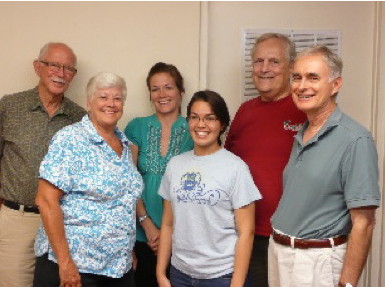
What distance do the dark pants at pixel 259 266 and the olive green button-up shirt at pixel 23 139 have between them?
1122mm

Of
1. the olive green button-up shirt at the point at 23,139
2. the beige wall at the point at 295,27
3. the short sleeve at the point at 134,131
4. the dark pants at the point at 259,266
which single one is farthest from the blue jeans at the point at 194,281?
the beige wall at the point at 295,27

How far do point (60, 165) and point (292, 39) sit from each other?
5.30 ft

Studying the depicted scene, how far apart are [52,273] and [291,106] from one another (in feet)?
4.23

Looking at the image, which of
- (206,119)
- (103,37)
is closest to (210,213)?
(206,119)


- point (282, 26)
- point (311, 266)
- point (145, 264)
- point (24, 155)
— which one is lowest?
point (145, 264)

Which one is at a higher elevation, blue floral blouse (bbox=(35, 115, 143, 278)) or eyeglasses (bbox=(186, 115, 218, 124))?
eyeglasses (bbox=(186, 115, 218, 124))

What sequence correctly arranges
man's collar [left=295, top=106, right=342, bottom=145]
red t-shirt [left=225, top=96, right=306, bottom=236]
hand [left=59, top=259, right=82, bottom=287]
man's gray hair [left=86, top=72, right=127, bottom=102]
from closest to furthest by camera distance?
1. man's collar [left=295, top=106, right=342, bottom=145]
2. hand [left=59, top=259, right=82, bottom=287]
3. man's gray hair [left=86, top=72, right=127, bottom=102]
4. red t-shirt [left=225, top=96, right=306, bottom=236]

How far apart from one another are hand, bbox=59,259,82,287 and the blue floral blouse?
33 millimetres

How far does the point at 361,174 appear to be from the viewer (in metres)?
1.45

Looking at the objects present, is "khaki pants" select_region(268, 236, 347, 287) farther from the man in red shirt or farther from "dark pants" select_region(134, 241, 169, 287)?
"dark pants" select_region(134, 241, 169, 287)

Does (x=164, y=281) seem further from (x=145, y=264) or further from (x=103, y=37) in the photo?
(x=103, y=37)

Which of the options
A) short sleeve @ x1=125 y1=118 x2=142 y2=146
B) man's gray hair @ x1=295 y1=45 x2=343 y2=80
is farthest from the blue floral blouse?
man's gray hair @ x1=295 y1=45 x2=343 y2=80

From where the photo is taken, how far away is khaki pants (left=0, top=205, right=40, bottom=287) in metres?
2.16

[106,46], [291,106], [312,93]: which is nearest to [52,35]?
[106,46]
